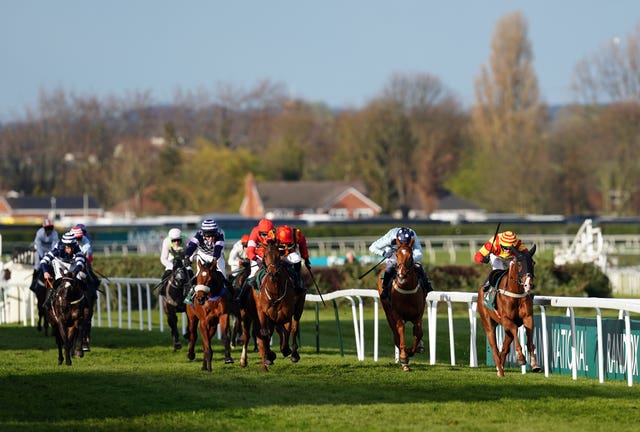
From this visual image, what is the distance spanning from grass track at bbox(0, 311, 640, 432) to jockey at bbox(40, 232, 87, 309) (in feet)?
3.41

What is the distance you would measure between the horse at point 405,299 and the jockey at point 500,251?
2.22 feet

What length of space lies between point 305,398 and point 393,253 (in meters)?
3.08

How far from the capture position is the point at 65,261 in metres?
14.6

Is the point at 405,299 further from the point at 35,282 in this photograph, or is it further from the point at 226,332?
the point at 35,282

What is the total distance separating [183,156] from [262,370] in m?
81.7

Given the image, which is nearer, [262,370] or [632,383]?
[632,383]

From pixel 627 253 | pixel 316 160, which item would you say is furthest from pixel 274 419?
pixel 316 160

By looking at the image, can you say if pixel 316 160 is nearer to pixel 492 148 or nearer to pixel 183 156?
pixel 183 156

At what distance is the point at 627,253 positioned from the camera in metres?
42.8

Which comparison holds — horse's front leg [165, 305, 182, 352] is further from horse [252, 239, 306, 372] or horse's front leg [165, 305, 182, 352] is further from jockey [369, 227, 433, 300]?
jockey [369, 227, 433, 300]

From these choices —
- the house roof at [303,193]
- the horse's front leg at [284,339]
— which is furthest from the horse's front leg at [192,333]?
the house roof at [303,193]

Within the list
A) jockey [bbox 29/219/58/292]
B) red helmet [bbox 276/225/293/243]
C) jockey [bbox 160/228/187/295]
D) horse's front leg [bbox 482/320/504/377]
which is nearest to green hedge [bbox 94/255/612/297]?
jockey [bbox 29/219/58/292]

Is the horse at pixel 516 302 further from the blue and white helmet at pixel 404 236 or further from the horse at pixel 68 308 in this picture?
the horse at pixel 68 308

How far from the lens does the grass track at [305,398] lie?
9062mm
